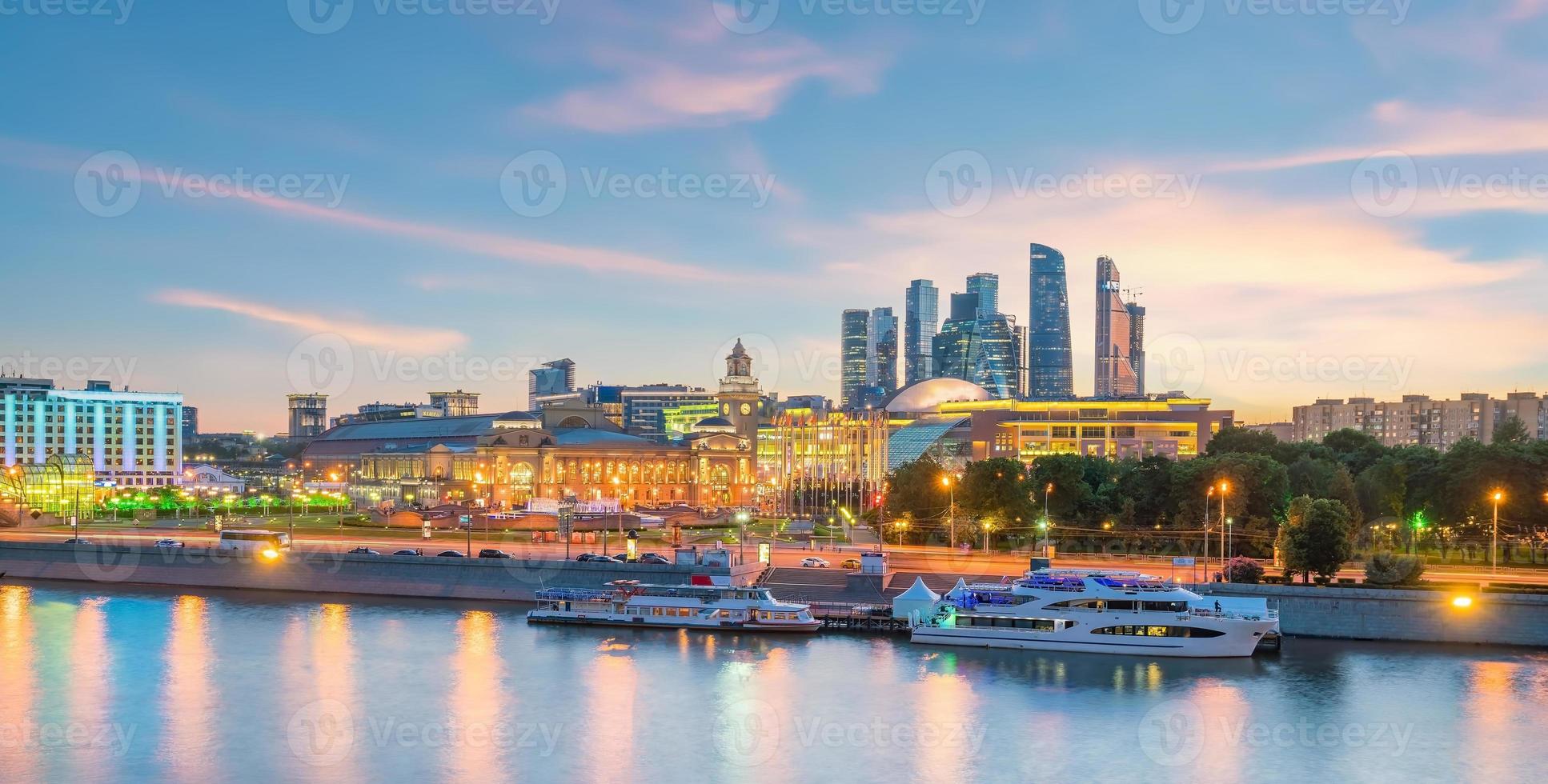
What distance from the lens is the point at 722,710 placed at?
4569cm

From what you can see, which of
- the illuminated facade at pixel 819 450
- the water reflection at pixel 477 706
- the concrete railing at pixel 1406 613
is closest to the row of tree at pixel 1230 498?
the concrete railing at pixel 1406 613

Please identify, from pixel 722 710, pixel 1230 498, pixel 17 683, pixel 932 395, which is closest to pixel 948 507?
pixel 1230 498

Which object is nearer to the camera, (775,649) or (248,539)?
(775,649)

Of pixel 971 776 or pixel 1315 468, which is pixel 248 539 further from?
pixel 1315 468

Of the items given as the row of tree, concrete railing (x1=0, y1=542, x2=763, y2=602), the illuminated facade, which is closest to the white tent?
concrete railing (x1=0, y1=542, x2=763, y2=602)

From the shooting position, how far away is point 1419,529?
8512 centimetres

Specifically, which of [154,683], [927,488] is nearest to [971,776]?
[154,683]

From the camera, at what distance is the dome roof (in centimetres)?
18725

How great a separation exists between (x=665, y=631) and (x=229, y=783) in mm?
27057

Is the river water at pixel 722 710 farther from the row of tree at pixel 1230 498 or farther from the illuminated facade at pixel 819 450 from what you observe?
the illuminated facade at pixel 819 450

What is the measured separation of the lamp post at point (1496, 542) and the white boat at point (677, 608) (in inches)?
1294

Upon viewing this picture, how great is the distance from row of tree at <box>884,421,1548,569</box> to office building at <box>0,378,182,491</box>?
12503 centimetres

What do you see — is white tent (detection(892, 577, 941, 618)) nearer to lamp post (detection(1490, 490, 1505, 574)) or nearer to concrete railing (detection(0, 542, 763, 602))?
concrete railing (detection(0, 542, 763, 602))

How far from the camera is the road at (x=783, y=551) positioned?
67.1 metres
